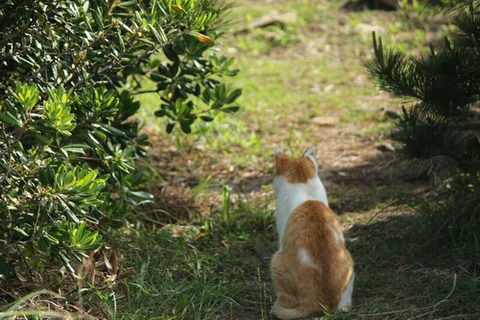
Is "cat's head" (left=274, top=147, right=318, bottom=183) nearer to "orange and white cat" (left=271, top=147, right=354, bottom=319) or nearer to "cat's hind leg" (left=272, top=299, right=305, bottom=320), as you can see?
"orange and white cat" (left=271, top=147, right=354, bottom=319)

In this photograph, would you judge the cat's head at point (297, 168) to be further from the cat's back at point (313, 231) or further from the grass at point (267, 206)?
the grass at point (267, 206)

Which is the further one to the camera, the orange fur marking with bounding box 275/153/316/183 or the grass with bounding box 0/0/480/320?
Answer: the orange fur marking with bounding box 275/153/316/183

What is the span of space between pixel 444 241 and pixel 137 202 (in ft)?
6.32

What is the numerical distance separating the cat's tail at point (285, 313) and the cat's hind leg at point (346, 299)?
217 mm

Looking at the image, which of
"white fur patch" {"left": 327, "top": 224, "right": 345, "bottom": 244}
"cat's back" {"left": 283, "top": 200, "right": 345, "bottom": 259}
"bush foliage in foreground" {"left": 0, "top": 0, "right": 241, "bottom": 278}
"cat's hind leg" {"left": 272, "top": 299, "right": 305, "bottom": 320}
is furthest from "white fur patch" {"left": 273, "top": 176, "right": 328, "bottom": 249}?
"bush foliage in foreground" {"left": 0, "top": 0, "right": 241, "bottom": 278}

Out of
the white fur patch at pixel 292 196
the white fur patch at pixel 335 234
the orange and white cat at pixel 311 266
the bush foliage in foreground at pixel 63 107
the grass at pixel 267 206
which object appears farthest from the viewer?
the white fur patch at pixel 292 196

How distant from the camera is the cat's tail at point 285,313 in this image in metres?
4.18

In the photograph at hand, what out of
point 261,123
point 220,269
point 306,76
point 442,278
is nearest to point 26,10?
point 220,269

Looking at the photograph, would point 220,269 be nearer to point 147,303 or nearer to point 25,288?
point 147,303

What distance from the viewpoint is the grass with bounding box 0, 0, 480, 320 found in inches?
174

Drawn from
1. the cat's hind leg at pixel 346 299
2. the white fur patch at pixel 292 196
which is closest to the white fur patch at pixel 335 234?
the cat's hind leg at pixel 346 299

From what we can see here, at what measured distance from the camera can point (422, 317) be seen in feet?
13.8

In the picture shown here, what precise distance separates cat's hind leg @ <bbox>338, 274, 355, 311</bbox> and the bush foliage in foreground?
51.0 inches

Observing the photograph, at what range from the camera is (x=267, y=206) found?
231 inches
